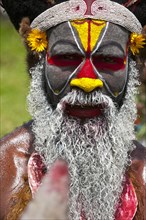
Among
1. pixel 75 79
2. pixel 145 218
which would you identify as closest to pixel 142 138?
pixel 145 218

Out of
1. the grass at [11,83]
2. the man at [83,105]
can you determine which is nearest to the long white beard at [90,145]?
the man at [83,105]

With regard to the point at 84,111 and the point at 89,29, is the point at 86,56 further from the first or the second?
the point at 84,111

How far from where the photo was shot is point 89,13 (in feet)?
8.23

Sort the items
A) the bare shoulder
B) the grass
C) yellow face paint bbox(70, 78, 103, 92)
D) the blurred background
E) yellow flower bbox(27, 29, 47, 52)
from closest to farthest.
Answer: yellow face paint bbox(70, 78, 103, 92) < yellow flower bbox(27, 29, 47, 52) < the bare shoulder < the blurred background < the grass

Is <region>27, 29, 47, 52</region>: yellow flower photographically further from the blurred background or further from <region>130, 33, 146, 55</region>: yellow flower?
the blurred background

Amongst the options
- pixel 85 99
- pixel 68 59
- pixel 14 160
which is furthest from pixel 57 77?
pixel 14 160

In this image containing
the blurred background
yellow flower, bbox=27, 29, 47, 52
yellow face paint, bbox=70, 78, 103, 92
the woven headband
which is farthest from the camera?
the blurred background

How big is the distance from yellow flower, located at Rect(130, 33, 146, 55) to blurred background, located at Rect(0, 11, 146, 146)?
7.88 ft

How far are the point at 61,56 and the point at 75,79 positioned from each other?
139 millimetres

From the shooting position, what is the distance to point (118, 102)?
8.70ft

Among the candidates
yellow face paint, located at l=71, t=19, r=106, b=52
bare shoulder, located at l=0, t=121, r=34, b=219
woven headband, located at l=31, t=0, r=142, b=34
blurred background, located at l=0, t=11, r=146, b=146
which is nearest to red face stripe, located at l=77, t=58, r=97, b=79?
yellow face paint, located at l=71, t=19, r=106, b=52

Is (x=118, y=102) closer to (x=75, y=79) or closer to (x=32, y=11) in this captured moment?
(x=75, y=79)

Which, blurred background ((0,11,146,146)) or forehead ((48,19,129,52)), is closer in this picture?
forehead ((48,19,129,52))

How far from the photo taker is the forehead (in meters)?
2.48
